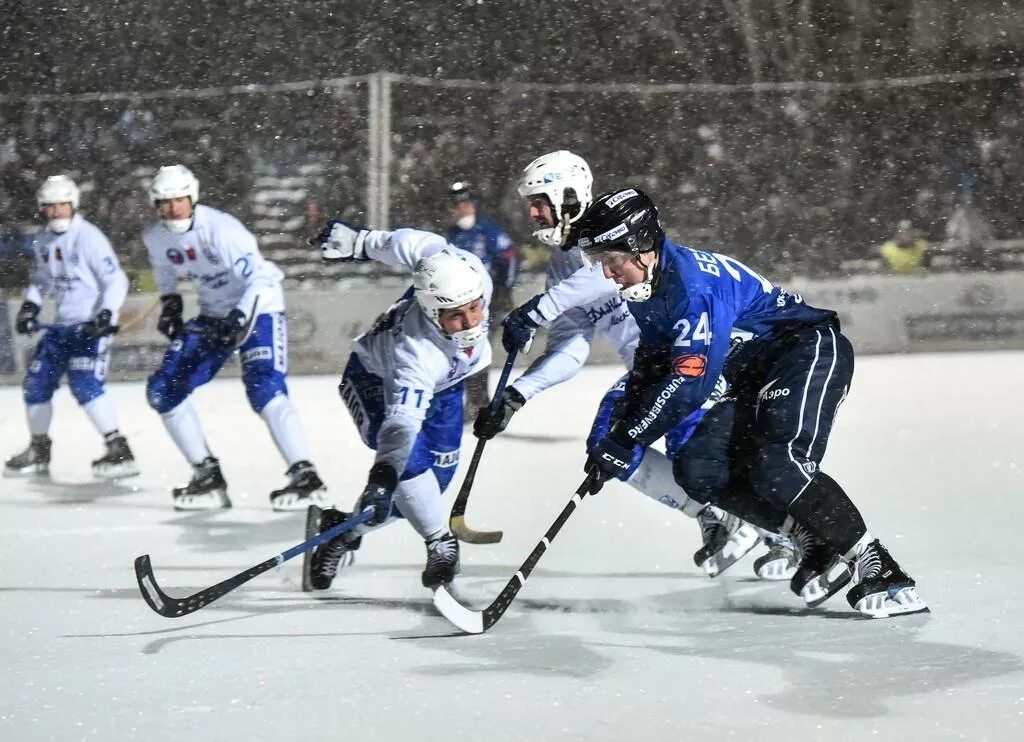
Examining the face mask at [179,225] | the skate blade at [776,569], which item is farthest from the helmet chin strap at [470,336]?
the face mask at [179,225]

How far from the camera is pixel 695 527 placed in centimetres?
451

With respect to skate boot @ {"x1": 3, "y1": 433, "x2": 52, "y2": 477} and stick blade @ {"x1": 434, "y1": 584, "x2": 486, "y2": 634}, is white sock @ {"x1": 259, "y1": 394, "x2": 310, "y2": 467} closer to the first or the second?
skate boot @ {"x1": 3, "y1": 433, "x2": 52, "y2": 477}

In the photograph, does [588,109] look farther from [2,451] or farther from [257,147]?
[2,451]

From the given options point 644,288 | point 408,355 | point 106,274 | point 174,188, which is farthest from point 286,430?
point 644,288

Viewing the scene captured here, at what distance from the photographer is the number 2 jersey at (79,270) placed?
629 centimetres

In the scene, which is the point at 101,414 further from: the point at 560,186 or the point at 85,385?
the point at 560,186

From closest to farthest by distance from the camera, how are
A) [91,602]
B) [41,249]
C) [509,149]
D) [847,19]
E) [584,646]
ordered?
[584,646] → [91,602] → [41,249] → [509,149] → [847,19]

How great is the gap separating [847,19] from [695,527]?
36.0ft

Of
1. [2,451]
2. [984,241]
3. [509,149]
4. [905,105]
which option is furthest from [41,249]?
[905,105]

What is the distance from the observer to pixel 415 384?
3.49 m

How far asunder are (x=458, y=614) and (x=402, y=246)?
1.09 m

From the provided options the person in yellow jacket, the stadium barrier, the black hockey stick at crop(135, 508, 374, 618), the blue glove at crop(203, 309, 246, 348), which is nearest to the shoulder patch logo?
the black hockey stick at crop(135, 508, 374, 618)

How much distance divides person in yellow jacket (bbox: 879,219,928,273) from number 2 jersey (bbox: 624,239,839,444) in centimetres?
700

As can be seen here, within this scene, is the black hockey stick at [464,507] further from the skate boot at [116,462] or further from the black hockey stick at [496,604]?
the skate boot at [116,462]
